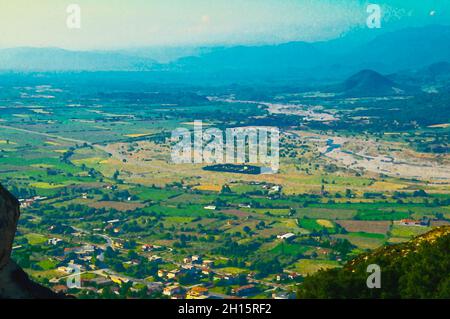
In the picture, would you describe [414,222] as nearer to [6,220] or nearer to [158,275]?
[158,275]

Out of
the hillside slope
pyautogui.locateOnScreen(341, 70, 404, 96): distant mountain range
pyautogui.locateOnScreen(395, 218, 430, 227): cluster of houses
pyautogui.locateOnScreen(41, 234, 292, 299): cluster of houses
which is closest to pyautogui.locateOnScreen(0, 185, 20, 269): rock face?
the hillside slope

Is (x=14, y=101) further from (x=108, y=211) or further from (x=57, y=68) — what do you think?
(x=57, y=68)

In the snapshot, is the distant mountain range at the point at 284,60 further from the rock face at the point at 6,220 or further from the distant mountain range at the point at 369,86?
the rock face at the point at 6,220

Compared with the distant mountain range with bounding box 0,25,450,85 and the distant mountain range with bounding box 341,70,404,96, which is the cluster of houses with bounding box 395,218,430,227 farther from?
the distant mountain range with bounding box 0,25,450,85

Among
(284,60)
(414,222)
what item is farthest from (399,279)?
(284,60)

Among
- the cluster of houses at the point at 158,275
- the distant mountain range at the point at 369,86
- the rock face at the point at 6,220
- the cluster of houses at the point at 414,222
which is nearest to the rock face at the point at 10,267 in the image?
the rock face at the point at 6,220
